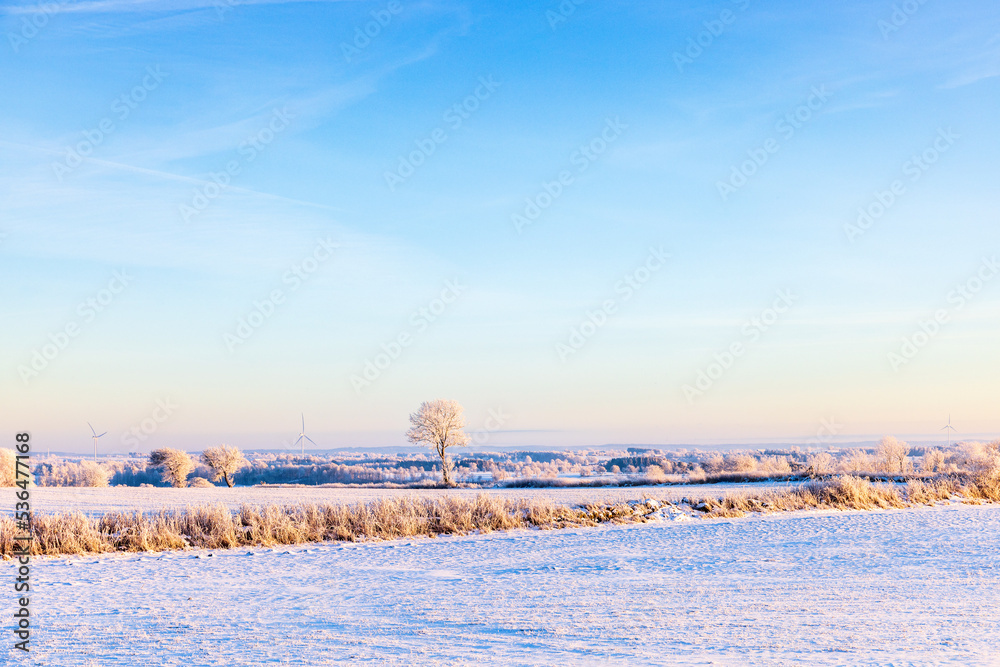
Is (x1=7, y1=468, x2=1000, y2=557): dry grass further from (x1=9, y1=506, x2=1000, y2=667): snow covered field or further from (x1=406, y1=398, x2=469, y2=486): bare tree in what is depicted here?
(x1=406, y1=398, x2=469, y2=486): bare tree

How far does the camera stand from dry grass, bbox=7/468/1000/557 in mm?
14750

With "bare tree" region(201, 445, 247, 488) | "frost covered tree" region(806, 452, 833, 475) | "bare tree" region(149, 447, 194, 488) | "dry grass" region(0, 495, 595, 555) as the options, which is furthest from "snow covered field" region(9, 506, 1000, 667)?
"bare tree" region(149, 447, 194, 488)

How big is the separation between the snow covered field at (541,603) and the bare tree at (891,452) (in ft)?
148

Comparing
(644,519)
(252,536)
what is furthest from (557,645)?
(644,519)

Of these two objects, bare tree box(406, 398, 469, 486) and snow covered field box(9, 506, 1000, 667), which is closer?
snow covered field box(9, 506, 1000, 667)

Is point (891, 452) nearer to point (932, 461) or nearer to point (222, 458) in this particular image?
point (932, 461)

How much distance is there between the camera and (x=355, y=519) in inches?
680

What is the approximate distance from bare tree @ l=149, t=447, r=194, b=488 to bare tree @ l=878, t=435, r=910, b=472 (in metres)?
44.9

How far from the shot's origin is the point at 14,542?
13820mm

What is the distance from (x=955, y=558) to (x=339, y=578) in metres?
8.38

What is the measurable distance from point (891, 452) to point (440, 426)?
3012 centimetres

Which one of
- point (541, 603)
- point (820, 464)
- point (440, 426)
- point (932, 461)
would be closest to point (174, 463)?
point (440, 426)

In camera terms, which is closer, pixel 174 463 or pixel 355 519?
pixel 355 519

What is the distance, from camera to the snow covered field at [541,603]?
6.43 meters
